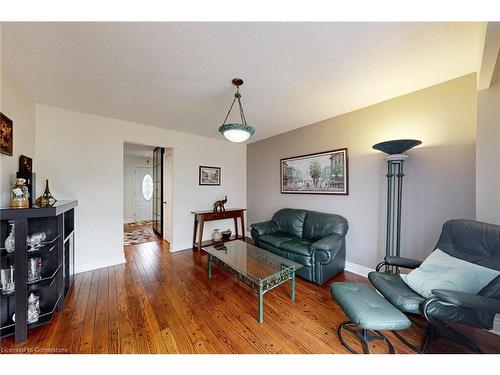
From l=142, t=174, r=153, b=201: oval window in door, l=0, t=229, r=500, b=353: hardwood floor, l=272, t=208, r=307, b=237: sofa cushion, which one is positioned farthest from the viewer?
l=142, t=174, r=153, b=201: oval window in door

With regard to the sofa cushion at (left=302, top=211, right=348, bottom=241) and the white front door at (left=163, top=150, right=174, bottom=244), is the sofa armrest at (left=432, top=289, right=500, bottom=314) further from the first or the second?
the white front door at (left=163, top=150, right=174, bottom=244)

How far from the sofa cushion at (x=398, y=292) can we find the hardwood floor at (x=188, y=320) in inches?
14.1

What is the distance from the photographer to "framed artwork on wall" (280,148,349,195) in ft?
9.70

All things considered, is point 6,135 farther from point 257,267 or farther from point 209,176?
point 209,176

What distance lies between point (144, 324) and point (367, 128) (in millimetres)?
3510

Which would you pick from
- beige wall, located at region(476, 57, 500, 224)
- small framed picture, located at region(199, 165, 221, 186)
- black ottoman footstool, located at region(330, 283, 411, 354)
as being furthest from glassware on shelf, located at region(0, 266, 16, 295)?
beige wall, located at region(476, 57, 500, 224)

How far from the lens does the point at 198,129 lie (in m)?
3.60

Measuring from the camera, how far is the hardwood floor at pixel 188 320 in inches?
56.7

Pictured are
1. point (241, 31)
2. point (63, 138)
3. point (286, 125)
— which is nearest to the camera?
point (241, 31)

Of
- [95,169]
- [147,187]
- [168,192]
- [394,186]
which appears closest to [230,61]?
[394,186]

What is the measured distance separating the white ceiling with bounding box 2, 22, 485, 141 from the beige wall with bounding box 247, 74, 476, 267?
25cm
